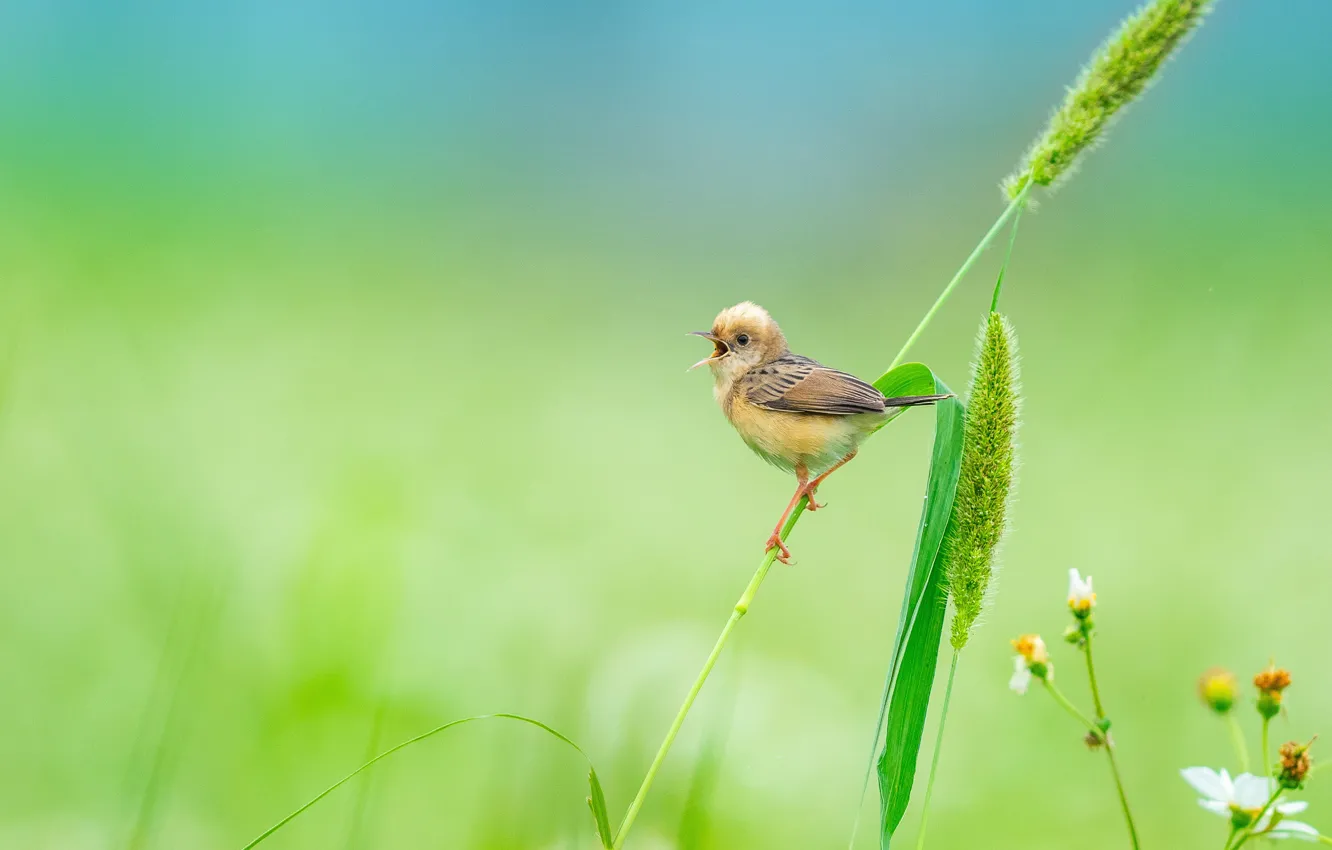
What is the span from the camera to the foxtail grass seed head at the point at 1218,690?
1685 millimetres

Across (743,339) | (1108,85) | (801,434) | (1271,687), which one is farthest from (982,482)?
(743,339)

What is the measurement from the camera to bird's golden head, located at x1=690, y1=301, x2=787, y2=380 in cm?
266

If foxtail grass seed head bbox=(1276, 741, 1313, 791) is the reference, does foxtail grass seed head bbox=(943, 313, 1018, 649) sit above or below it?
above

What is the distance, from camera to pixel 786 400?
2.49 m

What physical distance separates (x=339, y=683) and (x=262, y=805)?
351 mm

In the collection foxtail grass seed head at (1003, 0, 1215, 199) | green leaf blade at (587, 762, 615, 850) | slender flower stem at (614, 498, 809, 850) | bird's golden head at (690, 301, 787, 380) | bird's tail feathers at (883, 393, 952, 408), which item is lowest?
Result: green leaf blade at (587, 762, 615, 850)

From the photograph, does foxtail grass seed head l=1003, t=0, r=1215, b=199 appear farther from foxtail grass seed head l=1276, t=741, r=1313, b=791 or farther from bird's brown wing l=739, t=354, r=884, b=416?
foxtail grass seed head l=1276, t=741, r=1313, b=791

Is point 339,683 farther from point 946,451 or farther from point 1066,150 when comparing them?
point 1066,150

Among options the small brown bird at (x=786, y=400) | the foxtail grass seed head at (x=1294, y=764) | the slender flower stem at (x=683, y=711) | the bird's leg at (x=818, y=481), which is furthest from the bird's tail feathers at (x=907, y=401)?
the foxtail grass seed head at (x=1294, y=764)

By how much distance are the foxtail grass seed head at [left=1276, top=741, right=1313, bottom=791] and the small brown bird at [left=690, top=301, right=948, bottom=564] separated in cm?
99

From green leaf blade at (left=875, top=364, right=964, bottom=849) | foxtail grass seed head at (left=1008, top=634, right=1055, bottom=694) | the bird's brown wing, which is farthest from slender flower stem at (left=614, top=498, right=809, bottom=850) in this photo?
the bird's brown wing

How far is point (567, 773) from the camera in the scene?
174cm

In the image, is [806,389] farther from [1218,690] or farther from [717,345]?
[1218,690]

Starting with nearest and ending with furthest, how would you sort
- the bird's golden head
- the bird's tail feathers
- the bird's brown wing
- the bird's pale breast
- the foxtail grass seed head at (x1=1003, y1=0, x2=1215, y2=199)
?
the foxtail grass seed head at (x1=1003, y1=0, x2=1215, y2=199)
the bird's tail feathers
the bird's brown wing
the bird's pale breast
the bird's golden head
